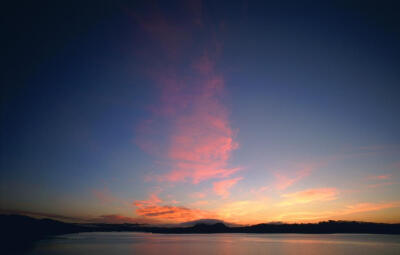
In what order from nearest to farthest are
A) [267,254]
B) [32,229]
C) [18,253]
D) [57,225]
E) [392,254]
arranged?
[18,253]
[392,254]
[267,254]
[32,229]
[57,225]

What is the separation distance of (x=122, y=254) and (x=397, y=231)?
680 feet

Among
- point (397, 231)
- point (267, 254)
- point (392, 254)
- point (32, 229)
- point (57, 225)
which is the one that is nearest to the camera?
point (392, 254)

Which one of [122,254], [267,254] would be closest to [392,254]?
[267,254]

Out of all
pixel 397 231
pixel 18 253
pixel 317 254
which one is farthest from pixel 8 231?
pixel 397 231

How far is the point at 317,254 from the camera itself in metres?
55.3

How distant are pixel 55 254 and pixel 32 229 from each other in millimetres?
127458

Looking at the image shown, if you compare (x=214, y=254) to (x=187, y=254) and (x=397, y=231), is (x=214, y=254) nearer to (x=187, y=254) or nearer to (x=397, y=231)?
(x=187, y=254)

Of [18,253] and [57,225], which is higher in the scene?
[57,225]

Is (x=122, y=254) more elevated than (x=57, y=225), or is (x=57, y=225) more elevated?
(x=57, y=225)

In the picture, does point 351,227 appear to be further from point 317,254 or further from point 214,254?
point 214,254

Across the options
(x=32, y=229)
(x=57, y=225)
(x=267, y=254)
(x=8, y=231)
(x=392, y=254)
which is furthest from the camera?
(x=57, y=225)

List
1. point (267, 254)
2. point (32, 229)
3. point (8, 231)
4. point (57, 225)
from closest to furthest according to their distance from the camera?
point (267, 254) → point (8, 231) → point (32, 229) → point (57, 225)

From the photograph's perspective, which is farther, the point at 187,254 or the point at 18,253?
the point at 187,254

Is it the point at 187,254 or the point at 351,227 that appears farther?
the point at 351,227
